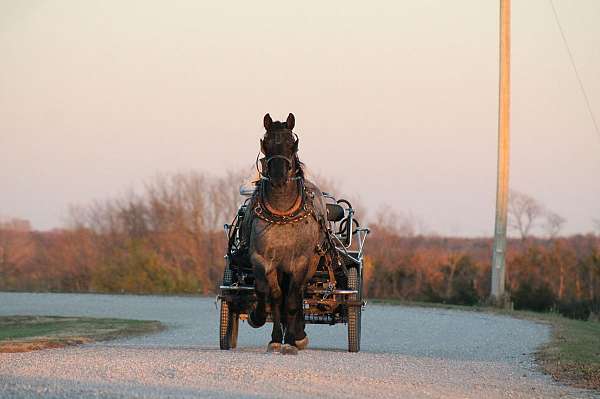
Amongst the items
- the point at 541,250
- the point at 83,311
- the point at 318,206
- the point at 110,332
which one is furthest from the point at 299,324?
the point at 541,250

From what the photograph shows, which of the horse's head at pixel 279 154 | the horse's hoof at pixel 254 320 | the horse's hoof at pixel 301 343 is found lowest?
the horse's hoof at pixel 301 343

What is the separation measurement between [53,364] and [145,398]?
3462 millimetres

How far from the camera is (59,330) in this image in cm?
2319

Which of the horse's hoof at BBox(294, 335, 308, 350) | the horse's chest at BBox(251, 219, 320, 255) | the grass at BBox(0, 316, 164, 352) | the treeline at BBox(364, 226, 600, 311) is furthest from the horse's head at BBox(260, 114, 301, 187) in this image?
the treeline at BBox(364, 226, 600, 311)

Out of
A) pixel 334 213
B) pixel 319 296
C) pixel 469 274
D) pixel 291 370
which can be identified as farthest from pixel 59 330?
pixel 469 274

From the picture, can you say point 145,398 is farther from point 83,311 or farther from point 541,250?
point 541,250

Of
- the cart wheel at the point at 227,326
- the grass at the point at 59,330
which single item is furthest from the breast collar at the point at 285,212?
the grass at the point at 59,330

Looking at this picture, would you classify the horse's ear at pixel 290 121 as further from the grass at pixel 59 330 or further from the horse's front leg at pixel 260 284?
the grass at pixel 59 330

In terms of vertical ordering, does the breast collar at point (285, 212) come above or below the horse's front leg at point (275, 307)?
above

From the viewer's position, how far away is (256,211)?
48.3ft

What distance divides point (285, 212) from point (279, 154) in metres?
0.73

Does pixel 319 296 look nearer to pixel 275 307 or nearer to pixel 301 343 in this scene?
pixel 301 343

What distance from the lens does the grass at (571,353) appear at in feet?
46.9

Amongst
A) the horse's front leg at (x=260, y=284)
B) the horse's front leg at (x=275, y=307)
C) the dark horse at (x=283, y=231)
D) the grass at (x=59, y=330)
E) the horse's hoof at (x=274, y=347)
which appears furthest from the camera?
the grass at (x=59, y=330)
